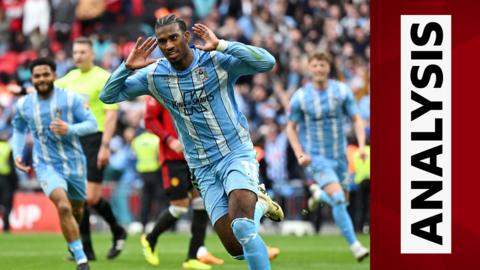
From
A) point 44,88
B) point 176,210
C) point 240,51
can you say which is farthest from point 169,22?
point 176,210

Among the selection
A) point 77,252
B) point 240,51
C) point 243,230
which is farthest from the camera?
point 77,252

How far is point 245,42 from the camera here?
24844mm

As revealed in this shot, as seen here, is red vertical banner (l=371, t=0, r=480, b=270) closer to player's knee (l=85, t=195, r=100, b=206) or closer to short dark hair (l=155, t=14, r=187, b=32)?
short dark hair (l=155, t=14, r=187, b=32)

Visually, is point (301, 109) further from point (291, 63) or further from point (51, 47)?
point (51, 47)

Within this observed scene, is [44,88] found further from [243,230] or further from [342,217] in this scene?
[243,230]

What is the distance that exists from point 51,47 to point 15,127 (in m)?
14.8

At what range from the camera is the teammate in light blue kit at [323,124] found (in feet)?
45.0

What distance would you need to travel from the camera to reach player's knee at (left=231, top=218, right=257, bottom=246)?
8.24 m

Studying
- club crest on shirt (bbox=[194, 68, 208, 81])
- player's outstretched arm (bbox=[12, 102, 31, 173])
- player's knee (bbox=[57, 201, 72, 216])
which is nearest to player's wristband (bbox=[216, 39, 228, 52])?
club crest on shirt (bbox=[194, 68, 208, 81])

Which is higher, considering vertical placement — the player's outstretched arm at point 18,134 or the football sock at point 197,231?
the player's outstretched arm at point 18,134

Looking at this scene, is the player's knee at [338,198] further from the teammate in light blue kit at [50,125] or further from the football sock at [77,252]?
the football sock at [77,252]

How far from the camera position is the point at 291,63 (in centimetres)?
2431

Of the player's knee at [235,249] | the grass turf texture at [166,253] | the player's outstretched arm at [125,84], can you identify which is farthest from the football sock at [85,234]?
the player's knee at [235,249]

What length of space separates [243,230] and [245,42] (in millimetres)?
16821
